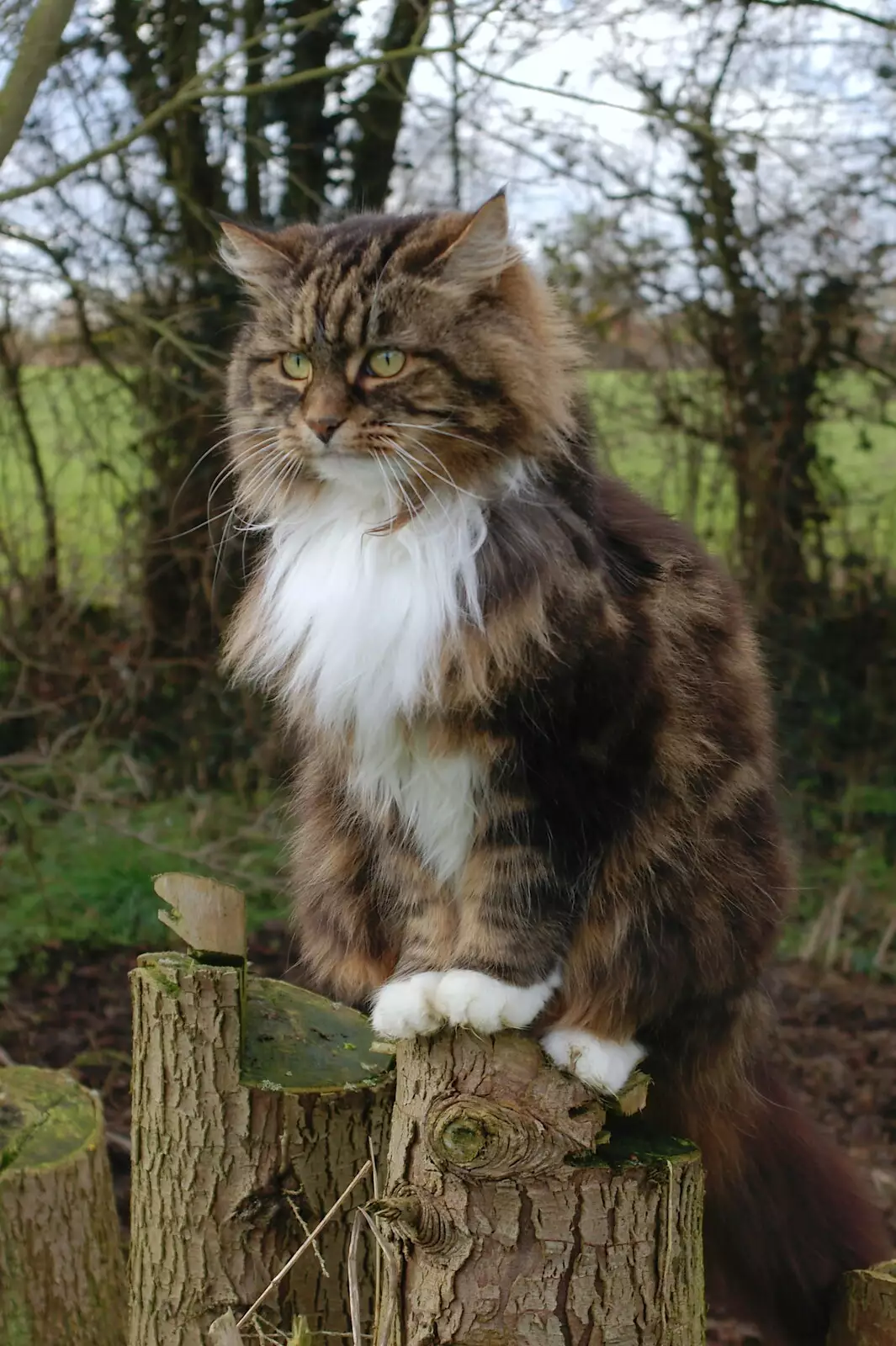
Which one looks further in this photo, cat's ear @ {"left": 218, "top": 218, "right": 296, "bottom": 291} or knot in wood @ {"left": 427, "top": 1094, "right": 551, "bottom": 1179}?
cat's ear @ {"left": 218, "top": 218, "right": 296, "bottom": 291}

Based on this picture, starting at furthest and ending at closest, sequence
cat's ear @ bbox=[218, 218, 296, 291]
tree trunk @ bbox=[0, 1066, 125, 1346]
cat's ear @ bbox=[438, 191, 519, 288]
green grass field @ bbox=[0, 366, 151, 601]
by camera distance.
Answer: green grass field @ bbox=[0, 366, 151, 601]
tree trunk @ bbox=[0, 1066, 125, 1346]
cat's ear @ bbox=[218, 218, 296, 291]
cat's ear @ bbox=[438, 191, 519, 288]

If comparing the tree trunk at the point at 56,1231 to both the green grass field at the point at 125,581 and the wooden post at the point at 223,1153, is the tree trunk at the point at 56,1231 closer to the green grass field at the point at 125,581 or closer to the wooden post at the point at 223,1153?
the wooden post at the point at 223,1153

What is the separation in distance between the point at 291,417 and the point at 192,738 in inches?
160

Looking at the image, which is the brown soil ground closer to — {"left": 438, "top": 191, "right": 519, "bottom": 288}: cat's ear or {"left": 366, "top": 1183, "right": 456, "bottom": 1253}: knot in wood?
{"left": 366, "top": 1183, "right": 456, "bottom": 1253}: knot in wood

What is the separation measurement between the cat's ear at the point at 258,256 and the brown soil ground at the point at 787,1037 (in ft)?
8.45

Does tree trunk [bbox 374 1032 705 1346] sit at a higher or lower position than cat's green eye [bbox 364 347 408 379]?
lower

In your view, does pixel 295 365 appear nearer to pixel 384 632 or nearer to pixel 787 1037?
pixel 384 632

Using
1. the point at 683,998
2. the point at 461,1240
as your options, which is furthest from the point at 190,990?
the point at 683,998

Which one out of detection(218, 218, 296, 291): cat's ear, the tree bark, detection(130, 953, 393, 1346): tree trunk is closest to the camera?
detection(218, 218, 296, 291): cat's ear

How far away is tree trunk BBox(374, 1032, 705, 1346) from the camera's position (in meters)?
1.81

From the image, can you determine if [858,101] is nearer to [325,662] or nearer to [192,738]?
[192,738]

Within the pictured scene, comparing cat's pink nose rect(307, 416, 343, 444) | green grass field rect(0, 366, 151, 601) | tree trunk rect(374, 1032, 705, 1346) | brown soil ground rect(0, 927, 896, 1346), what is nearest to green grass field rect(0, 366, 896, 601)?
green grass field rect(0, 366, 151, 601)

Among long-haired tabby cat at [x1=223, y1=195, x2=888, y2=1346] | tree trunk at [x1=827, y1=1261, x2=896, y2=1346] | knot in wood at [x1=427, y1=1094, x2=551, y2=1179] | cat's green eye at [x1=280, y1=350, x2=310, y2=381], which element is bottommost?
tree trunk at [x1=827, y1=1261, x2=896, y2=1346]

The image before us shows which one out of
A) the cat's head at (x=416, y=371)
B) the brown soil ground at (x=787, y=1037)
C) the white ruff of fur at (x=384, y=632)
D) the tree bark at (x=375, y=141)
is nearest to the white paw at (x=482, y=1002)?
the white ruff of fur at (x=384, y=632)
